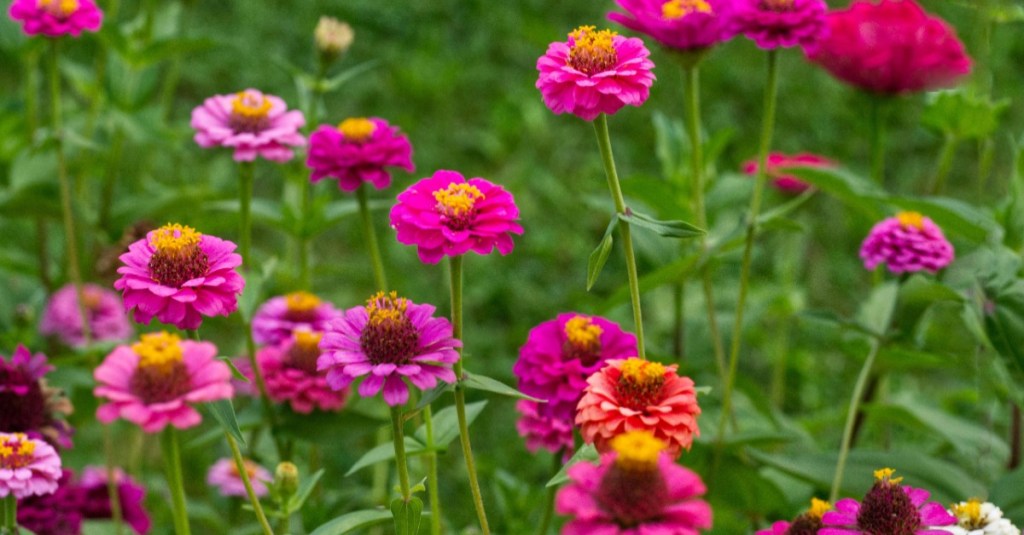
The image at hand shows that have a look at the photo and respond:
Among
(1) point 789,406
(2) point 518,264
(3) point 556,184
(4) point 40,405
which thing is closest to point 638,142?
(3) point 556,184

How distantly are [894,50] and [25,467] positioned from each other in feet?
3.24

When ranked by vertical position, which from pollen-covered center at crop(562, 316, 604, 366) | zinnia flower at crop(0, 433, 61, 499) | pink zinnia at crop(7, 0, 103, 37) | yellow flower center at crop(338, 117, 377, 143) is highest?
pink zinnia at crop(7, 0, 103, 37)

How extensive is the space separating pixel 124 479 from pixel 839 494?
28.2 inches

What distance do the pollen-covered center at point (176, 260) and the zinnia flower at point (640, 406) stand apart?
0.25 meters

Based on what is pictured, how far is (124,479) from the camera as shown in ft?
4.00

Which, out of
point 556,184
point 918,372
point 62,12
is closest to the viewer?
point 62,12

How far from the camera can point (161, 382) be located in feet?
2.12

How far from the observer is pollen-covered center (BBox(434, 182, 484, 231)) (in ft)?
2.43

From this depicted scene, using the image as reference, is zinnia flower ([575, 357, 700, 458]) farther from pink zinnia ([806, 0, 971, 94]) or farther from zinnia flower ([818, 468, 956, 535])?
pink zinnia ([806, 0, 971, 94])

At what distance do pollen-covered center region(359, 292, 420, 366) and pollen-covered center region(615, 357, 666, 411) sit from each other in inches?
5.2

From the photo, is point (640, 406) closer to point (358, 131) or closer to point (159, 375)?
point (159, 375)

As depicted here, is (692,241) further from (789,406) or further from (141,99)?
(141,99)

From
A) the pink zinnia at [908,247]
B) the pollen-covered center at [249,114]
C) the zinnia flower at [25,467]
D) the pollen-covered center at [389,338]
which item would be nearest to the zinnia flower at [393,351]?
the pollen-covered center at [389,338]

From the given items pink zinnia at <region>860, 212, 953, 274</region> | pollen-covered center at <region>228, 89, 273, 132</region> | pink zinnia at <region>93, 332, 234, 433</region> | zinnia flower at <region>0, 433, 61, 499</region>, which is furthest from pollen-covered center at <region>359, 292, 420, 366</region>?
pink zinnia at <region>860, 212, 953, 274</region>
